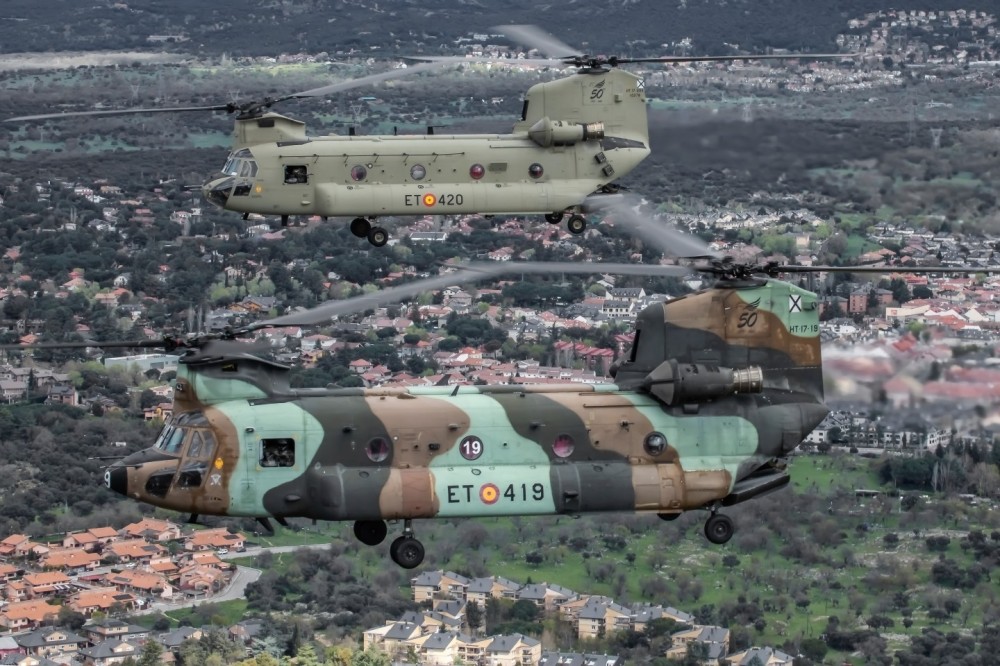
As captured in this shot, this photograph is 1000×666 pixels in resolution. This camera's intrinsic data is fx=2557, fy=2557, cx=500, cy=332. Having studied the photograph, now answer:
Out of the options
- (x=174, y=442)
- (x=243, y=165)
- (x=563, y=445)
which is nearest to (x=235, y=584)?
(x=243, y=165)

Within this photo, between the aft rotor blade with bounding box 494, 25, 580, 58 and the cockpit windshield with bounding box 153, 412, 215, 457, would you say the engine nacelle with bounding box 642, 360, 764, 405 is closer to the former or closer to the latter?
the cockpit windshield with bounding box 153, 412, 215, 457

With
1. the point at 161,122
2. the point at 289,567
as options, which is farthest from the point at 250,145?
the point at 161,122

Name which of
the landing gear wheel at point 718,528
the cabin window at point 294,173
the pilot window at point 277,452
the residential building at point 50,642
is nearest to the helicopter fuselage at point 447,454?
the pilot window at point 277,452

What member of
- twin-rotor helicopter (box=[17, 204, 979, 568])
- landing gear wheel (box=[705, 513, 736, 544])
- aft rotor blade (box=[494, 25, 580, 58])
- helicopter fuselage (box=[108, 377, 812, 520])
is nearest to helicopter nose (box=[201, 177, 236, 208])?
aft rotor blade (box=[494, 25, 580, 58])

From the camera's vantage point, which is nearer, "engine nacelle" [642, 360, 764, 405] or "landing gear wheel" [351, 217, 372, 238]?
"engine nacelle" [642, 360, 764, 405]

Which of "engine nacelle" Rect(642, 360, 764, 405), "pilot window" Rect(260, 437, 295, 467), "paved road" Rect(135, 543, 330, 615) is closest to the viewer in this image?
"pilot window" Rect(260, 437, 295, 467)

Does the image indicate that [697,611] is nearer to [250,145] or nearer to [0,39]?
[250,145]
